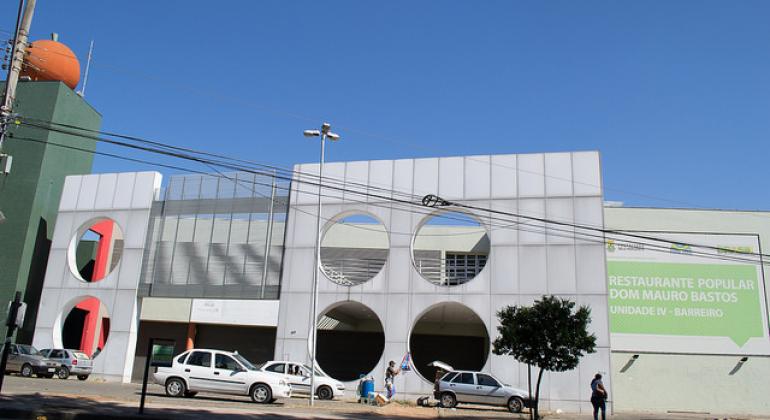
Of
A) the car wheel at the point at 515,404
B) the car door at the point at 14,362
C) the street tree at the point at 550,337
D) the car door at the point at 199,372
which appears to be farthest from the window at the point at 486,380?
the car door at the point at 14,362

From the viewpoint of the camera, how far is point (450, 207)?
88.4ft

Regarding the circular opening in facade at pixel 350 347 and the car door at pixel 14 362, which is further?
the circular opening in facade at pixel 350 347

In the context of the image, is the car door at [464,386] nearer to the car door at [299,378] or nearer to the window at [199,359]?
the car door at [299,378]

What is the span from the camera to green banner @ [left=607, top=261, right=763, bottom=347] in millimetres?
26312

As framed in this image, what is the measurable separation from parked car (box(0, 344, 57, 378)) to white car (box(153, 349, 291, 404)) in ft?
33.7

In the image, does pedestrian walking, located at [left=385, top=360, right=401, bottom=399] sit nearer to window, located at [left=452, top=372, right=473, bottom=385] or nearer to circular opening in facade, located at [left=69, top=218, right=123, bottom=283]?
window, located at [left=452, top=372, right=473, bottom=385]

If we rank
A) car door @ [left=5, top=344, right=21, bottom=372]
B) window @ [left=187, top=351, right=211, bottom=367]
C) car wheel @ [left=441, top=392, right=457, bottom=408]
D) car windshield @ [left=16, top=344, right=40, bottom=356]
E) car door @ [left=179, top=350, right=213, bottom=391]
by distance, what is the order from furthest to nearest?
car windshield @ [left=16, top=344, right=40, bottom=356], car door @ [left=5, top=344, right=21, bottom=372], car wheel @ [left=441, top=392, right=457, bottom=408], window @ [left=187, top=351, right=211, bottom=367], car door @ [left=179, top=350, right=213, bottom=391]

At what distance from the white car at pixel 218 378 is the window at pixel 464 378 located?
6532 millimetres

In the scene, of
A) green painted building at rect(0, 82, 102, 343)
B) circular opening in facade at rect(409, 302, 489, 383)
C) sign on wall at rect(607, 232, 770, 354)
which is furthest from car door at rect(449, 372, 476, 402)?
green painted building at rect(0, 82, 102, 343)

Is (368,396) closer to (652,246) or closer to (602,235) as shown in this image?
(602,235)

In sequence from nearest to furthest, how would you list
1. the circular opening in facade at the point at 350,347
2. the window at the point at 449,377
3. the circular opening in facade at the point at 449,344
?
the window at the point at 449,377, the circular opening in facade at the point at 449,344, the circular opening in facade at the point at 350,347

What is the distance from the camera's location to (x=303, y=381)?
74.7ft

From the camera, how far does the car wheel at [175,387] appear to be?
19.4 meters

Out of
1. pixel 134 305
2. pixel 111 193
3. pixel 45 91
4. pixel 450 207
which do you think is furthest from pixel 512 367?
pixel 45 91
